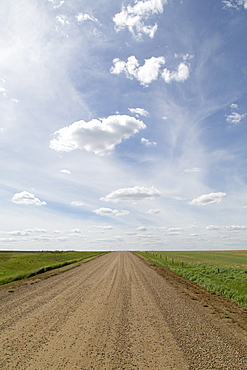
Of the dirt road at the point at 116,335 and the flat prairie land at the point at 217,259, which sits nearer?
the dirt road at the point at 116,335

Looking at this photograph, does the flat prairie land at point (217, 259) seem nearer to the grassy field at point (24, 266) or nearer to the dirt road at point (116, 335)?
the grassy field at point (24, 266)

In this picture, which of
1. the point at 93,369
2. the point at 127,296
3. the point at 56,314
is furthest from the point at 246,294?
the point at 93,369

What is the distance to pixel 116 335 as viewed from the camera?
7.00m

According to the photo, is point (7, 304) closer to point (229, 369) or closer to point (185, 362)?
point (185, 362)

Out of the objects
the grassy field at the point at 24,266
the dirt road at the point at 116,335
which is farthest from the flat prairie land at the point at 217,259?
the dirt road at the point at 116,335

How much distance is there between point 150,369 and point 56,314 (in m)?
5.21

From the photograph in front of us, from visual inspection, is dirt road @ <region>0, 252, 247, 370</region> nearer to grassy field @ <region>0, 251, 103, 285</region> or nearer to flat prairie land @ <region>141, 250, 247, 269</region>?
grassy field @ <region>0, 251, 103, 285</region>

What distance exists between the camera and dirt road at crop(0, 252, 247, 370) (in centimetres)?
542

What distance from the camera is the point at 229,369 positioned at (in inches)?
204

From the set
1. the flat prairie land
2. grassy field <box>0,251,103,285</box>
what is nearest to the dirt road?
grassy field <box>0,251,103,285</box>

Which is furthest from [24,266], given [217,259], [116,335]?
[217,259]

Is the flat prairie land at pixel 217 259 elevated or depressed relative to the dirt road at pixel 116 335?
elevated

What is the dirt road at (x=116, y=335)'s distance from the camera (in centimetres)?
542

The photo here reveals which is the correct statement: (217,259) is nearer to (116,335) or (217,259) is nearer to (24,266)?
(24,266)
